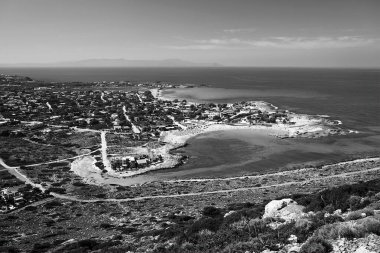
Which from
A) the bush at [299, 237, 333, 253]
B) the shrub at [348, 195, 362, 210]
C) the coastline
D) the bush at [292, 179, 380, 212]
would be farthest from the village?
the bush at [299, 237, 333, 253]

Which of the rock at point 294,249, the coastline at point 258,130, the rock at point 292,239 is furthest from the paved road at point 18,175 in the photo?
the rock at point 294,249

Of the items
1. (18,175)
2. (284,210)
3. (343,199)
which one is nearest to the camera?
(284,210)

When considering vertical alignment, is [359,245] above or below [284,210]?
above

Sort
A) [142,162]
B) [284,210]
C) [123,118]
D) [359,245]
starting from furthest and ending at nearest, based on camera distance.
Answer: [123,118]
[142,162]
[284,210]
[359,245]

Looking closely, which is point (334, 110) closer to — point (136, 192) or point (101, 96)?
point (136, 192)

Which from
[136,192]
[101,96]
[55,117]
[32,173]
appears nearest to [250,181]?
[136,192]

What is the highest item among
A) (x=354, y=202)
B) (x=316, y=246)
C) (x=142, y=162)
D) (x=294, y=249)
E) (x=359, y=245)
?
(x=359, y=245)

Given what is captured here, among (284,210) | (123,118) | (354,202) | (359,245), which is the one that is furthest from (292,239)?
(123,118)

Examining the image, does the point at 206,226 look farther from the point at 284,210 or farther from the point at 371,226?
the point at 371,226

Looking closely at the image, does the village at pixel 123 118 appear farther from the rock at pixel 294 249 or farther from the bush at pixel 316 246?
the bush at pixel 316 246
